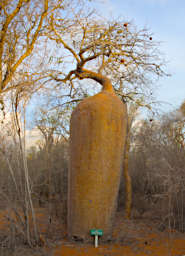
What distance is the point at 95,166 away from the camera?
4.12 metres

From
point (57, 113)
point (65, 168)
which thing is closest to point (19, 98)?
point (57, 113)

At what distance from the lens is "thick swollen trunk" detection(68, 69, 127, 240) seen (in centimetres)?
408

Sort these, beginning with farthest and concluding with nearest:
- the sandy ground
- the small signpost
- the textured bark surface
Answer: the textured bark surface < the small signpost < the sandy ground

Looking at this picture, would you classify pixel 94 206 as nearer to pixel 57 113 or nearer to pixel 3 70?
pixel 3 70

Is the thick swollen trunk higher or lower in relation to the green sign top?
higher

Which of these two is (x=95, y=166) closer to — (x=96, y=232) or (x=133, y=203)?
(x=96, y=232)

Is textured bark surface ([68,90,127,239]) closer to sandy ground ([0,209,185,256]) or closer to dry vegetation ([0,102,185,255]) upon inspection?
sandy ground ([0,209,185,256])

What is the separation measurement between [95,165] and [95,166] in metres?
0.01

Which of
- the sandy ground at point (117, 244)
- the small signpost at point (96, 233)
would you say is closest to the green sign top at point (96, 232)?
the small signpost at point (96, 233)

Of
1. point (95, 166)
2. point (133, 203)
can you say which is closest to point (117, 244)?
point (95, 166)

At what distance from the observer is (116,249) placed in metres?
3.85

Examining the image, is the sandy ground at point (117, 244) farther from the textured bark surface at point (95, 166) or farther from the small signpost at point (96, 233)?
the textured bark surface at point (95, 166)

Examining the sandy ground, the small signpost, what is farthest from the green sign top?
the sandy ground

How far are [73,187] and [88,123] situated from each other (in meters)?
0.94
